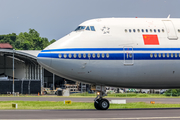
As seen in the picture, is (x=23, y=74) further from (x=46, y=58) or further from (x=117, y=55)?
(x=117, y=55)

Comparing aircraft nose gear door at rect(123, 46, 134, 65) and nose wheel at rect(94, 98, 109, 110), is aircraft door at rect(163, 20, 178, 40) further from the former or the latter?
nose wheel at rect(94, 98, 109, 110)

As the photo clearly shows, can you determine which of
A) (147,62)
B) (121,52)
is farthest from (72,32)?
(147,62)

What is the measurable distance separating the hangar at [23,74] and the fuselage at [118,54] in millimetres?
39237

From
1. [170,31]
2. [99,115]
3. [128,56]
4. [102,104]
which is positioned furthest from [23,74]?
[99,115]

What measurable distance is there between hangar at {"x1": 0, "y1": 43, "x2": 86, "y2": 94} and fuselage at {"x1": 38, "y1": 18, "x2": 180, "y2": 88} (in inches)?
1545

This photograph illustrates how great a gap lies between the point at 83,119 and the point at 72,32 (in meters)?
9.46

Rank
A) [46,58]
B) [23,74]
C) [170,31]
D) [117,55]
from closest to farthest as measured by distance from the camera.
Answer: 1. [46,58]
2. [117,55]
3. [170,31]
4. [23,74]

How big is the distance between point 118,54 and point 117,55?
11cm

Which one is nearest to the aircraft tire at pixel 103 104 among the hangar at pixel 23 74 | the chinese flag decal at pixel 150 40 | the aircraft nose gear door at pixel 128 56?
the aircraft nose gear door at pixel 128 56

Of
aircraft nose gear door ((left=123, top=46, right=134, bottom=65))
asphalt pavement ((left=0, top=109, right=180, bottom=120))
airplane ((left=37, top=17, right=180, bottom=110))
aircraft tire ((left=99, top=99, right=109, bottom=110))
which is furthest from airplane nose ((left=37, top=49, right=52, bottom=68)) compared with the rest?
aircraft nose gear door ((left=123, top=46, right=134, bottom=65))

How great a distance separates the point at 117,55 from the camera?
26266 mm

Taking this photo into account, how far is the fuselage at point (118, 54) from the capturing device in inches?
1030

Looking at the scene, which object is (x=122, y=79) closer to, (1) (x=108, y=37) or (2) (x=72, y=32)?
(1) (x=108, y=37)

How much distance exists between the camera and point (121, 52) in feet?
86.4
